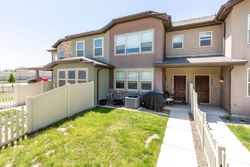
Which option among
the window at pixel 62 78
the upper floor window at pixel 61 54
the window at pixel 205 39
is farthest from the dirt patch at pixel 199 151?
the upper floor window at pixel 61 54

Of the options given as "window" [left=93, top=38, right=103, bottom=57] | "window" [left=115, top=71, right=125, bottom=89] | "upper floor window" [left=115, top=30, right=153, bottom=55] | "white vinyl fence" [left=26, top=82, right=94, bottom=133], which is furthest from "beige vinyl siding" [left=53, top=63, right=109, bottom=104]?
→ "upper floor window" [left=115, top=30, right=153, bottom=55]

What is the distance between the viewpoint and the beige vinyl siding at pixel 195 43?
11.2 metres

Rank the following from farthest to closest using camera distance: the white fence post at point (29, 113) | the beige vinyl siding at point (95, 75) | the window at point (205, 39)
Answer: the window at point (205, 39) → the beige vinyl siding at point (95, 75) → the white fence post at point (29, 113)

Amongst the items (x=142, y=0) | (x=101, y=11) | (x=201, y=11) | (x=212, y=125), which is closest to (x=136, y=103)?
(x=212, y=125)

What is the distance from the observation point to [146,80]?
11781 millimetres

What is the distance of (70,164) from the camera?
12.3 ft

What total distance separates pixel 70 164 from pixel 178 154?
125 inches

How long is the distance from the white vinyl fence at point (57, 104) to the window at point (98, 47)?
5215 mm

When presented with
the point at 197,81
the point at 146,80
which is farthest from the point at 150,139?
the point at 197,81

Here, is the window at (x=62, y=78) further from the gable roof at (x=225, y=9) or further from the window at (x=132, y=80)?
the gable roof at (x=225, y=9)

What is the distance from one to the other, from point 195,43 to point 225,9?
10.4 ft

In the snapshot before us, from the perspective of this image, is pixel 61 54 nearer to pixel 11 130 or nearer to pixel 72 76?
pixel 72 76

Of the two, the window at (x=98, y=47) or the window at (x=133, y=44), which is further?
the window at (x=98, y=47)

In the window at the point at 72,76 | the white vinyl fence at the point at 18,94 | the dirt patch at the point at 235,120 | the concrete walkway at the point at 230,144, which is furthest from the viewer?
the window at the point at 72,76
